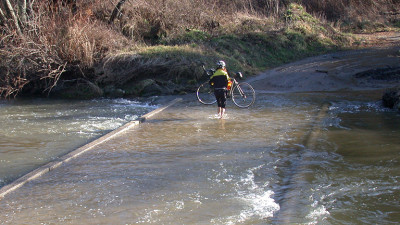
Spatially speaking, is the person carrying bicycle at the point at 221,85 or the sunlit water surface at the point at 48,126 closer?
the sunlit water surface at the point at 48,126

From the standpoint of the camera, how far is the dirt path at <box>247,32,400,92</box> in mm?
18062

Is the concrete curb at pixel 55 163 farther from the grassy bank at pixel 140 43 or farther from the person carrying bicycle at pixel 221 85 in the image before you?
the grassy bank at pixel 140 43

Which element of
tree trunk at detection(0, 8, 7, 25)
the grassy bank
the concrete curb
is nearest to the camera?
the concrete curb

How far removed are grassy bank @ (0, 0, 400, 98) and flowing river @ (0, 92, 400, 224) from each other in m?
6.25

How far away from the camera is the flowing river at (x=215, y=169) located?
558cm

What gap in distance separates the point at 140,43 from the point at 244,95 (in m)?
9.42

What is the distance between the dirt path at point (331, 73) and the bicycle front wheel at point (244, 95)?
123 inches

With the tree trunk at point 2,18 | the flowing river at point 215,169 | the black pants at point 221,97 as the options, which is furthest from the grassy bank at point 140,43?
the flowing river at point 215,169

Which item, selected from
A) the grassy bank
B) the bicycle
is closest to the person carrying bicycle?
the bicycle

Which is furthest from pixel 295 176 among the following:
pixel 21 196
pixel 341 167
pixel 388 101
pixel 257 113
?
pixel 388 101

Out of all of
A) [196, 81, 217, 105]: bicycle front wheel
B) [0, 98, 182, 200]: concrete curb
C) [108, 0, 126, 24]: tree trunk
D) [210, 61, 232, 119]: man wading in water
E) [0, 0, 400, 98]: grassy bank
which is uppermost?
[108, 0, 126, 24]: tree trunk

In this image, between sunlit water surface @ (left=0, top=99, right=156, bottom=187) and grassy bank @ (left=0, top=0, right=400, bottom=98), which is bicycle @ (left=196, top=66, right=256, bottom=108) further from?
grassy bank @ (left=0, top=0, right=400, bottom=98)

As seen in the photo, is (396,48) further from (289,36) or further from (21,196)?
(21,196)

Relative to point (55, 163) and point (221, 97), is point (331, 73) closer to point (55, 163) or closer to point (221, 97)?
point (221, 97)
